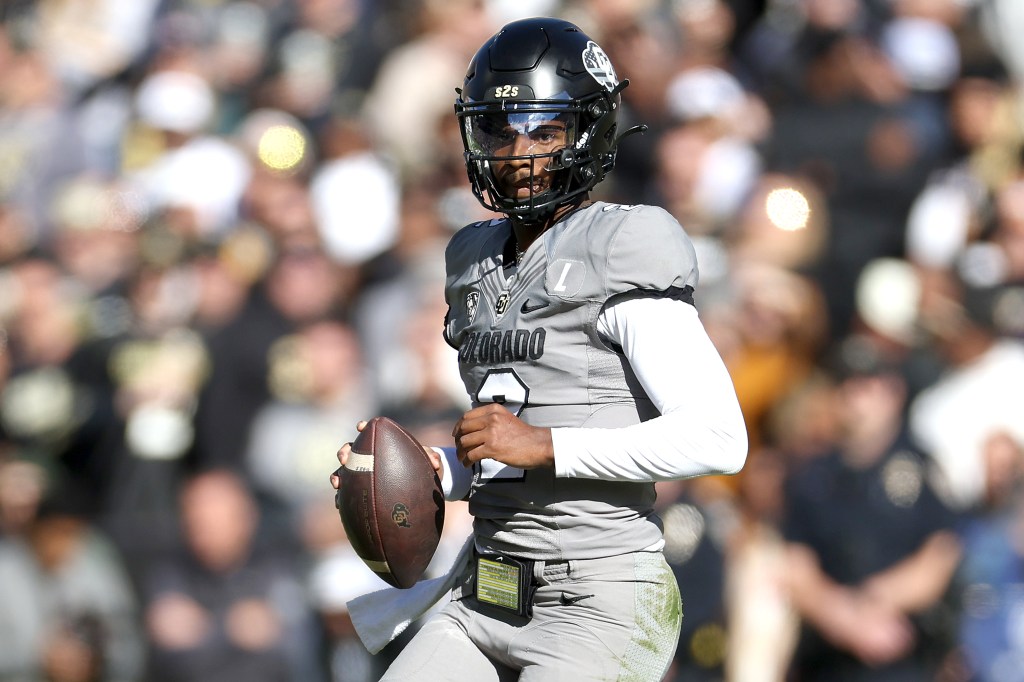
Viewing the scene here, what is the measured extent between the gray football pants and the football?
0.18 m

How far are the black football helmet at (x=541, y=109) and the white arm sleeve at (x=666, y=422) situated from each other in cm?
40

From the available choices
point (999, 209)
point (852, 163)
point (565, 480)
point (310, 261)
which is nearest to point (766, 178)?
point (852, 163)

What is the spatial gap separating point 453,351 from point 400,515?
3233mm

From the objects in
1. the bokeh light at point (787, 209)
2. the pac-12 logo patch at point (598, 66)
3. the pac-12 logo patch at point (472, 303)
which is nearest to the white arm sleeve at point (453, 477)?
the pac-12 logo patch at point (472, 303)

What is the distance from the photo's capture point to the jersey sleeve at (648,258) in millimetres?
2912

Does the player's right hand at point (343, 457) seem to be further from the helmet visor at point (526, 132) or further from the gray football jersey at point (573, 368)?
the helmet visor at point (526, 132)

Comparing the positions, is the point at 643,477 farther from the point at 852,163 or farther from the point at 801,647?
the point at 852,163

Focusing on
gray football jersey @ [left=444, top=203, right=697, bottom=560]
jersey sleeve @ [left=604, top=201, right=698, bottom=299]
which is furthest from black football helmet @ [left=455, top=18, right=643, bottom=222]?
jersey sleeve @ [left=604, top=201, right=698, bottom=299]

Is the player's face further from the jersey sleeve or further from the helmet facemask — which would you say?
the jersey sleeve

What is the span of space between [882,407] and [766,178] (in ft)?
4.34

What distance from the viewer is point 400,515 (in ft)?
10.1

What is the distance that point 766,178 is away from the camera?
21.6 ft

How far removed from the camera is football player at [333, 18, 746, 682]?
2.89 m

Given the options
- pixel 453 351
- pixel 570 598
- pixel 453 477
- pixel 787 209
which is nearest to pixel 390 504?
pixel 453 477
